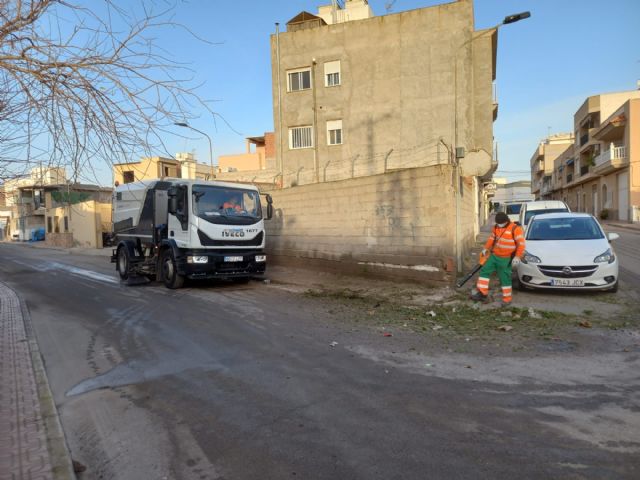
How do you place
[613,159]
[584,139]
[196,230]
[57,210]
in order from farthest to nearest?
[57,210] → [584,139] → [613,159] → [196,230]

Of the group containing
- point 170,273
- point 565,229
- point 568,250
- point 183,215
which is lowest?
point 170,273

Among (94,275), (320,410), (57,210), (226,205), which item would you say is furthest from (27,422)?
(57,210)

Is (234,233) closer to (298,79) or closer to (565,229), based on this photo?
(565,229)

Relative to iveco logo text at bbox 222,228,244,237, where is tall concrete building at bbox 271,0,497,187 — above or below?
above

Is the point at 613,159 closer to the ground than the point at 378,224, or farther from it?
farther from it

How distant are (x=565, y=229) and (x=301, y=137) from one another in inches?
645

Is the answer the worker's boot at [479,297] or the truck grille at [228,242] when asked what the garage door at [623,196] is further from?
the truck grille at [228,242]

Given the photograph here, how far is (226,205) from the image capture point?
11922 mm

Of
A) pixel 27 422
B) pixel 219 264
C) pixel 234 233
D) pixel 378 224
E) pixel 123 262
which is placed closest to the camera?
pixel 27 422

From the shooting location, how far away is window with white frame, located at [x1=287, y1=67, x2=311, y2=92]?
23.9 meters

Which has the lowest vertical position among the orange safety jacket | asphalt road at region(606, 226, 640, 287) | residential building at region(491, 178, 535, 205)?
asphalt road at region(606, 226, 640, 287)

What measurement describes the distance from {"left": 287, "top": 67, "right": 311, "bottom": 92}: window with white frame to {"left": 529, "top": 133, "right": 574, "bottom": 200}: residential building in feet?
185

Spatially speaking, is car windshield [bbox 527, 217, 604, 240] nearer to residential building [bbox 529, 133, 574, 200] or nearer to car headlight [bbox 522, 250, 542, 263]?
car headlight [bbox 522, 250, 542, 263]

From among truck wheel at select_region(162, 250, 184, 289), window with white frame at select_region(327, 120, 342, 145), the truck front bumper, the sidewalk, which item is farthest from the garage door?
the sidewalk
